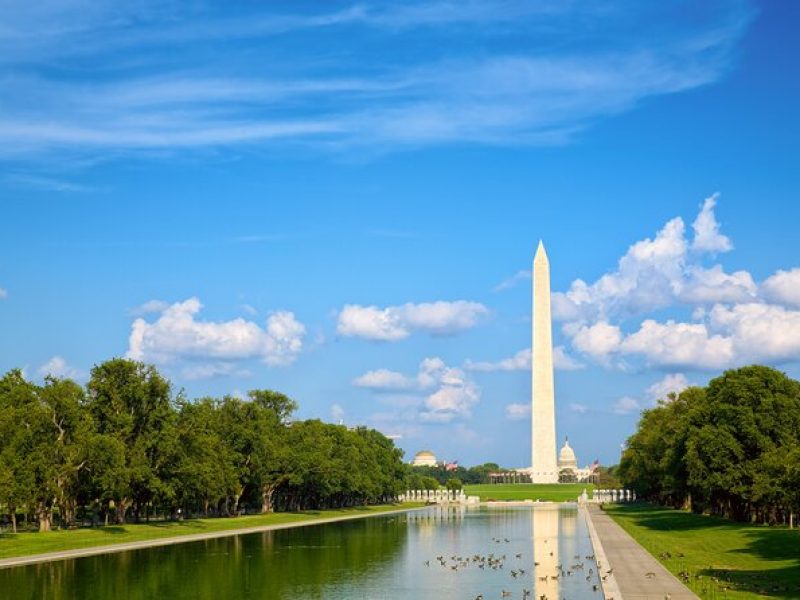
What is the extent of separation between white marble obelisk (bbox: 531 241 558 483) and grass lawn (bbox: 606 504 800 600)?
2421 inches

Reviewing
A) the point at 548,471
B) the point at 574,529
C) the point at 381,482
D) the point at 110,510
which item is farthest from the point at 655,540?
the point at 548,471

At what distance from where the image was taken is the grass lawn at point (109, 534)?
2167 inches

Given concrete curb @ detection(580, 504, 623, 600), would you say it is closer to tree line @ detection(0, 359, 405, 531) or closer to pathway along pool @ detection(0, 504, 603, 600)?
pathway along pool @ detection(0, 504, 603, 600)

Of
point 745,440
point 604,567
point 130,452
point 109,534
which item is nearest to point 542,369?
point 745,440

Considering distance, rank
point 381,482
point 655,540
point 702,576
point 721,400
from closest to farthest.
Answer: point 702,576
point 655,540
point 721,400
point 381,482

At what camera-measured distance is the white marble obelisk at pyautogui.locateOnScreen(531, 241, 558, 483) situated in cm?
13900

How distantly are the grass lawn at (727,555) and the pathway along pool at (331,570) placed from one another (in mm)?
3757

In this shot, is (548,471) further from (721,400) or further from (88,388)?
(88,388)

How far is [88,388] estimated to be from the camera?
249 feet

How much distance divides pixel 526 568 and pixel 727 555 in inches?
413

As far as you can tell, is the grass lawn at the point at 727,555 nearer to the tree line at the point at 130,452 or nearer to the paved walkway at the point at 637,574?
the paved walkway at the point at 637,574

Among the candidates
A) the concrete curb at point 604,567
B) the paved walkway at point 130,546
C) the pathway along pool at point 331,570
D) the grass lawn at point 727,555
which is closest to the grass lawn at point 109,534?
the paved walkway at point 130,546

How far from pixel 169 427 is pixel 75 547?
2076cm

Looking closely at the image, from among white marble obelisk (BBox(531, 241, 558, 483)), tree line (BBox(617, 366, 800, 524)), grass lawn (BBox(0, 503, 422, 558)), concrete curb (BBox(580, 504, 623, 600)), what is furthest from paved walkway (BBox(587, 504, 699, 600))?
white marble obelisk (BBox(531, 241, 558, 483))
